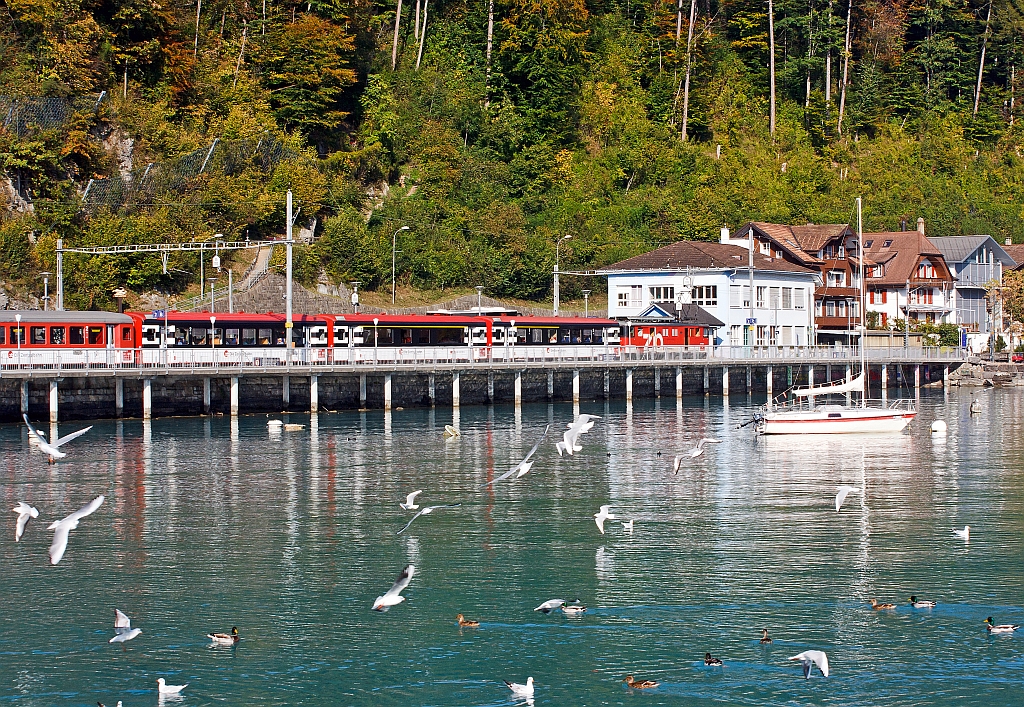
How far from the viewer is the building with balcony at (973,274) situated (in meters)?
117

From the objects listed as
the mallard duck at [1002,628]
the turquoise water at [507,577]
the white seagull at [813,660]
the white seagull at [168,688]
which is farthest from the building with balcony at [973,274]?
the white seagull at [168,688]

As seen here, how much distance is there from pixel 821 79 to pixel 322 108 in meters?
56.7

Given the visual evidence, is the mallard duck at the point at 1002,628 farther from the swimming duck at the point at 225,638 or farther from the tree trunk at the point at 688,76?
the tree trunk at the point at 688,76

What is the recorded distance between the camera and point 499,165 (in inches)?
4099

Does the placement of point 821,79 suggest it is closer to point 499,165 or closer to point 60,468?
point 499,165

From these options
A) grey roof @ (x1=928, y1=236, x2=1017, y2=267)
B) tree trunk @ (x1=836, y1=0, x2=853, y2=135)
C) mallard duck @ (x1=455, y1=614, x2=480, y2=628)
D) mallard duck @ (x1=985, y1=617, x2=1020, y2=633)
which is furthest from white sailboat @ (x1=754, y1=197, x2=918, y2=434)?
tree trunk @ (x1=836, y1=0, x2=853, y2=135)

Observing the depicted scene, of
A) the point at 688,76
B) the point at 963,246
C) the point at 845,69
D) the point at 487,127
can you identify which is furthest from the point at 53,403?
the point at 845,69

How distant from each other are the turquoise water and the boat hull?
5563mm

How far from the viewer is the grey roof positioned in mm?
116625

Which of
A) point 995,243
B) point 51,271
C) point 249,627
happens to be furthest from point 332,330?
point 995,243

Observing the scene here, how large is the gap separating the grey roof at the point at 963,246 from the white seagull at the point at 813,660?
322 feet

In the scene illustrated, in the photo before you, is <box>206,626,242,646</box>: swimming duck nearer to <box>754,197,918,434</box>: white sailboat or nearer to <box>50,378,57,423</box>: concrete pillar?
<box>50,378,57,423</box>: concrete pillar

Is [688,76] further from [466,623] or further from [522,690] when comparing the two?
[522,690]

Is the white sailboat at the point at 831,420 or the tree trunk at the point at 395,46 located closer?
the white sailboat at the point at 831,420
